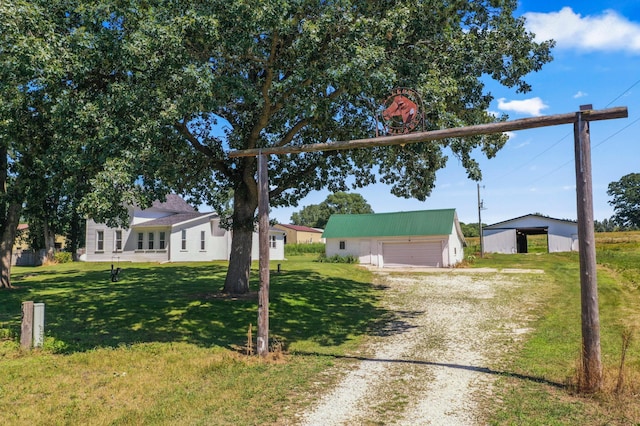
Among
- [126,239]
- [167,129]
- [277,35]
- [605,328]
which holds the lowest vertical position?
[605,328]

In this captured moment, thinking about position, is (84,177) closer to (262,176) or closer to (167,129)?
(167,129)

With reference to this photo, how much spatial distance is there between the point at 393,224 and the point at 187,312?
26.4 metres

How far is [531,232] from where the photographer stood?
51156 millimetres

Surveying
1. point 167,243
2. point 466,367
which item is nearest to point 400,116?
point 466,367

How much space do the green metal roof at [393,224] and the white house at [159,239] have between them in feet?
33.7

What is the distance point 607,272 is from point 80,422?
95.5 feet

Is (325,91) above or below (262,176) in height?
above

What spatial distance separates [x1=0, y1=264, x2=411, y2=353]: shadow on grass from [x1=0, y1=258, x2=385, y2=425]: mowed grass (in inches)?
1.4

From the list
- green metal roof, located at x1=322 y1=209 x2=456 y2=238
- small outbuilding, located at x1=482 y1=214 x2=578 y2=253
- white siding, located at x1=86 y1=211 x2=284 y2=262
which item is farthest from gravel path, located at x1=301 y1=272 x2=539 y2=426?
small outbuilding, located at x1=482 y1=214 x2=578 y2=253

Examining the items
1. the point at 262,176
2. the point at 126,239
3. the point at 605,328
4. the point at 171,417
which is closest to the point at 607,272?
the point at 605,328

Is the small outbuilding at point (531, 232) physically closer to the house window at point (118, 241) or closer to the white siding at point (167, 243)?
the white siding at point (167, 243)

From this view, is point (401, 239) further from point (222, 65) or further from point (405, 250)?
point (222, 65)

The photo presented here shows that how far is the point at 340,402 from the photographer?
21.6 ft

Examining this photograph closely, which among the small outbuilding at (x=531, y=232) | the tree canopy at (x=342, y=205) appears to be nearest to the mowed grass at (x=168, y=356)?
the small outbuilding at (x=531, y=232)
